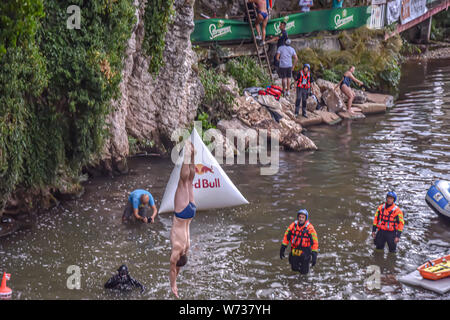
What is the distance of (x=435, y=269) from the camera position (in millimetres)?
11164

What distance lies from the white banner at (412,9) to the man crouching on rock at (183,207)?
28943 mm

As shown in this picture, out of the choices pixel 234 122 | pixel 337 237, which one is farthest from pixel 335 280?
pixel 234 122

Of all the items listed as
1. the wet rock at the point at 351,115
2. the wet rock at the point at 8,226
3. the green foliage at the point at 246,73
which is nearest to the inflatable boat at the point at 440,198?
the wet rock at the point at 8,226

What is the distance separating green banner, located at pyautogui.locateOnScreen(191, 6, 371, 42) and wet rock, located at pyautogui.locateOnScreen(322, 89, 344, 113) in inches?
134

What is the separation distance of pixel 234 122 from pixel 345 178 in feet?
16.5

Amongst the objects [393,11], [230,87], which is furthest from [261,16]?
[393,11]

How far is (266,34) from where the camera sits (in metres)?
Answer: 25.5

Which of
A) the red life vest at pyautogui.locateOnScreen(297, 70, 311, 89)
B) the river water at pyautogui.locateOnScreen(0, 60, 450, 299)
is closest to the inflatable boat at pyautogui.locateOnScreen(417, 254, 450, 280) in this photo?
the river water at pyautogui.locateOnScreen(0, 60, 450, 299)

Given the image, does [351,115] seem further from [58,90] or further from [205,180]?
[58,90]

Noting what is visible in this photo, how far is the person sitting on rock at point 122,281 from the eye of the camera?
34.3 ft

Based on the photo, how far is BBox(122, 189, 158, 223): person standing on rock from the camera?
13.6 metres

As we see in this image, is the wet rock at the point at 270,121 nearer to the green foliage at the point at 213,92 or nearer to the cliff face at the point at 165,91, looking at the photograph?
the green foliage at the point at 213,92

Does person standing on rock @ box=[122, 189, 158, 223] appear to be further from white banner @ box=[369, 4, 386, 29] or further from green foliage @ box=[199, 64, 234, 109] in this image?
white banner @ box=[369, 4, 386, 29]

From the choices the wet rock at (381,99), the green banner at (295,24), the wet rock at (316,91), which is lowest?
the wet rock at (381,99)
